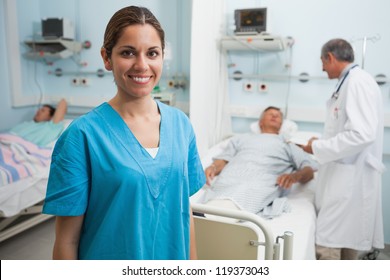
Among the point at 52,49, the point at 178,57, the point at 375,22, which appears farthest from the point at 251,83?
the point at 52,49

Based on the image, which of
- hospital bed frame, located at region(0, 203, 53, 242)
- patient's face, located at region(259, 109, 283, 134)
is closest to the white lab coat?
patient's face, located at region(259, 109, 283, 134)

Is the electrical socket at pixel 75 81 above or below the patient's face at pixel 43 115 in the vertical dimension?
above

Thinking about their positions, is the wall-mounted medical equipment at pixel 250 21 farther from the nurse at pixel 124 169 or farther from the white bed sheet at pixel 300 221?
the nurse at pixel 124 169

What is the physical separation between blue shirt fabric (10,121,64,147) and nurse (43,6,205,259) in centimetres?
222

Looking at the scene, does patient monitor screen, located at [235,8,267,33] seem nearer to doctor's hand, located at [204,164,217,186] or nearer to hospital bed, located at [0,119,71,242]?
doctor's hand, located at [204,164,217,186]

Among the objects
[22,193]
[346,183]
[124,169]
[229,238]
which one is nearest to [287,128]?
[346,183]

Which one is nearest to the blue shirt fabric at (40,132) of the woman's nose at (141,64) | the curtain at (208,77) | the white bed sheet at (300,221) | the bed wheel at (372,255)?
the curtain at (208,77)

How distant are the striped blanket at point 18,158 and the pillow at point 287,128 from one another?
5.29 ft

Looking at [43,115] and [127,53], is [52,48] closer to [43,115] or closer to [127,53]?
[43,115]

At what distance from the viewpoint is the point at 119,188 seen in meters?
0.76

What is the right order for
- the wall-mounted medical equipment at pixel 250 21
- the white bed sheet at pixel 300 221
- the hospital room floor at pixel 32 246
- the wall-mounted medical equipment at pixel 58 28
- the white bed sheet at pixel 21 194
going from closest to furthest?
the white bed sheet at pixel 300 221 → the white bed sheet at pixel 21 194 → the hospital room floor at pixel 32 246 → the wall-mounted medical equipment at pixel 250 21 → the wall-mounted medical equipment at pixel 58 28

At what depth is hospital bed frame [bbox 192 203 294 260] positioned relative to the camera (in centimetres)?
117

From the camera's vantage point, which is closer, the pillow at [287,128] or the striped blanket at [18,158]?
the striped blanket at [18,158]

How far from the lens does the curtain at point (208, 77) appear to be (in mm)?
2238
